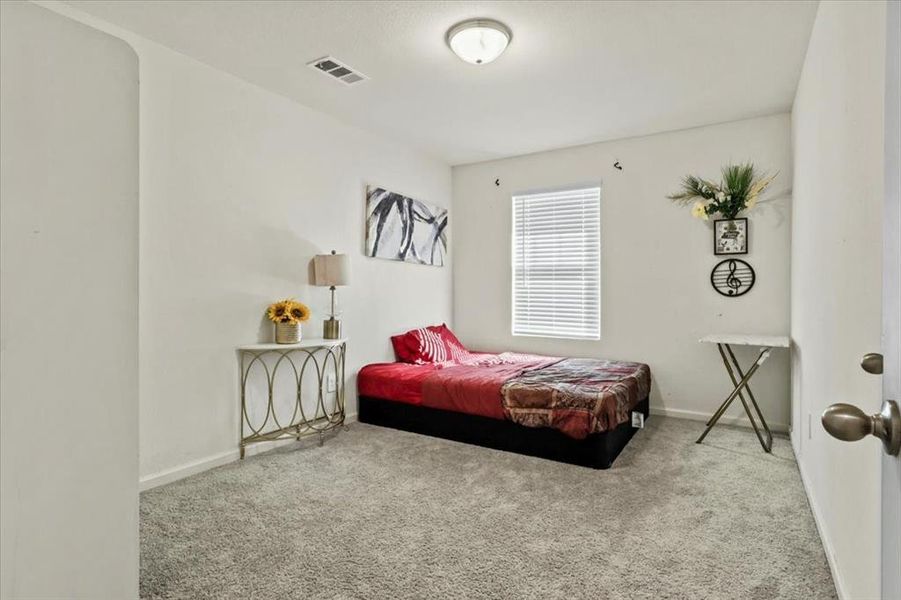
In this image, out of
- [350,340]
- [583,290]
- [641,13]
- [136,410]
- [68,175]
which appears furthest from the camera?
[583,290]

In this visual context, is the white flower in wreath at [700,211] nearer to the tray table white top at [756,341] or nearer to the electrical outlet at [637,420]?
the tray table white top at [756,341]

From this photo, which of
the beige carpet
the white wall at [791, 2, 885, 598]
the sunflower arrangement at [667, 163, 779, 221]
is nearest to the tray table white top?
the white wall at [791, 2, 885, 598]

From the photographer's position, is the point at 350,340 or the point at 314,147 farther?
the point at 350,340

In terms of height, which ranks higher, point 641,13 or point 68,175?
point 641,13

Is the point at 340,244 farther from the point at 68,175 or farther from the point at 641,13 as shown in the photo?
the point at 68,175

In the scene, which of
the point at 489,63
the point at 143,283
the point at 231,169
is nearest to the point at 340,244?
the point at 231,169

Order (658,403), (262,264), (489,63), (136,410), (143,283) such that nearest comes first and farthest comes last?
(136,410) < (143,283) < (489,63) < (262,264) < (658,403)

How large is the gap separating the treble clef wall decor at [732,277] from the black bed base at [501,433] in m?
1.14

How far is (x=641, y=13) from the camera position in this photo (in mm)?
2455

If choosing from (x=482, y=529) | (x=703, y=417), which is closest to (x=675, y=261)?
(x=703, y=417)

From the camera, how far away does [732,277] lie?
13.1 ft

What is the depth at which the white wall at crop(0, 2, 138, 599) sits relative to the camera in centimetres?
97

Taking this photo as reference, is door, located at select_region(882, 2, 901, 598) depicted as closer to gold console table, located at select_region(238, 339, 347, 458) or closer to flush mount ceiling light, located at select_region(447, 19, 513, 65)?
flush mount ceiling light, located at select_region(447, 19, 513, 65)

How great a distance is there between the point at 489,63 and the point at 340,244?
5.98 ft
